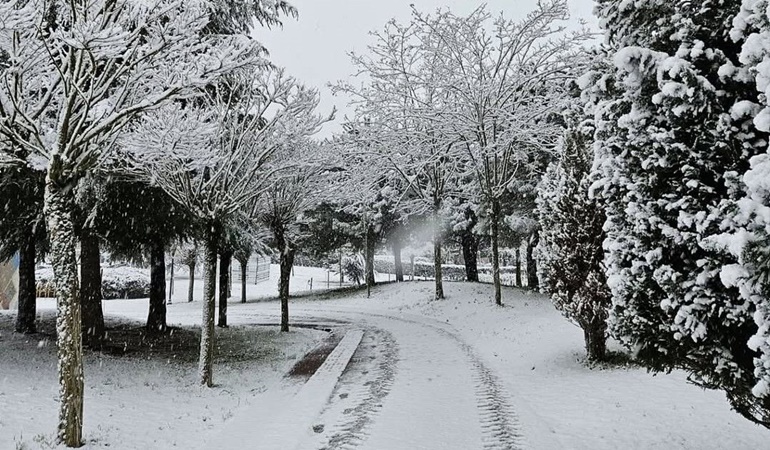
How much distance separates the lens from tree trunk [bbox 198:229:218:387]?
9.49 metres

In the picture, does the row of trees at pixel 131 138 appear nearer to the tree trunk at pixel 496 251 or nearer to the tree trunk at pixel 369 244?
the tree trunk at pixel 496 251

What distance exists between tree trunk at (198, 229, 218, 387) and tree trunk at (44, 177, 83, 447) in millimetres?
3427

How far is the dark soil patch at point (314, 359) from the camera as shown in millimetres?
10680

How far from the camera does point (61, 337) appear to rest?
5.90 metres

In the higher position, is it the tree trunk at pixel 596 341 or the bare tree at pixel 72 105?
the bare tree at pixel 72 105

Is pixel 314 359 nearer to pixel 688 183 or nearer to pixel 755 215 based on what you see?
pixel 688 183

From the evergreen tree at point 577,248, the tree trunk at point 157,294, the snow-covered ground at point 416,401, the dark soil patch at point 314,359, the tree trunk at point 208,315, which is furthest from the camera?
the tree trunk at point 157,294

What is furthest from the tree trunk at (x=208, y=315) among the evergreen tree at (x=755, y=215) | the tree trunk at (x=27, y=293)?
the evergreen tree at (x=755, y=215)

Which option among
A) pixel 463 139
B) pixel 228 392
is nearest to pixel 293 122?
pixel 228 392

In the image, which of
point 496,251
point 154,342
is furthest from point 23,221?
point 496,251

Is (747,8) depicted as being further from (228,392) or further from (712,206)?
(228,392)

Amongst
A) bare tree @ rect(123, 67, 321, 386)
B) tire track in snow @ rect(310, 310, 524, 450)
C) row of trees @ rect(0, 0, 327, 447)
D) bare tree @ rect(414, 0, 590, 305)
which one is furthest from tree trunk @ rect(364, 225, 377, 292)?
bare tree @ rect(123, 67, 321, 386)

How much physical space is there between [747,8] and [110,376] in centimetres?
1082

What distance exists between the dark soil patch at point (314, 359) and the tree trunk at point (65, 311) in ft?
15.8
